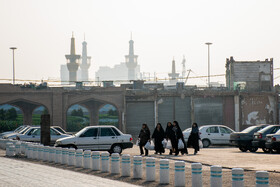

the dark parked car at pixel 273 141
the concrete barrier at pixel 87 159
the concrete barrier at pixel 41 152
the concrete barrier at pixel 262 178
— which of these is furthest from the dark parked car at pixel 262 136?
the concrete barrier at pixel 262 178

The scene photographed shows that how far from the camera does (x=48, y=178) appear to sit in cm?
1705

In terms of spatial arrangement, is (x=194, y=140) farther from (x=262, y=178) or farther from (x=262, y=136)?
(x=262, y=178)

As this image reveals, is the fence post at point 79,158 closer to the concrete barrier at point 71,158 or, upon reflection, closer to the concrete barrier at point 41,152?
the concrete barrier at point 71,158

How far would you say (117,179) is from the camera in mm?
16859

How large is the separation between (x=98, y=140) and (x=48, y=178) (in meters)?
10.4

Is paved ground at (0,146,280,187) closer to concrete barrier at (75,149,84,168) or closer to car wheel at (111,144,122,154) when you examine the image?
concrete barrier at (75,149,84,168)

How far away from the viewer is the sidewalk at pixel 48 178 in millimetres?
15328

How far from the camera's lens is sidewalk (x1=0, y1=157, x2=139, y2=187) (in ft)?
50.3

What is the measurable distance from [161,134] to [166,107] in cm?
3164

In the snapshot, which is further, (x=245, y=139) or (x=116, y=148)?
(x=245, y=139)

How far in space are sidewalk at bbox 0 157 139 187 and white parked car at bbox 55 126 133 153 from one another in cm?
643

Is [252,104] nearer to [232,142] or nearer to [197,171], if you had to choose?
[232,142]

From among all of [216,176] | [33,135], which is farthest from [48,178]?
[33,135]

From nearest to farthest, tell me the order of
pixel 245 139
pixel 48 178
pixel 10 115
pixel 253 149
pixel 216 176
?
1. pixel 216 176
2. pixel 48 178
3. pixel 245 139
4. pixel 253 149
5. pixel 10 115
